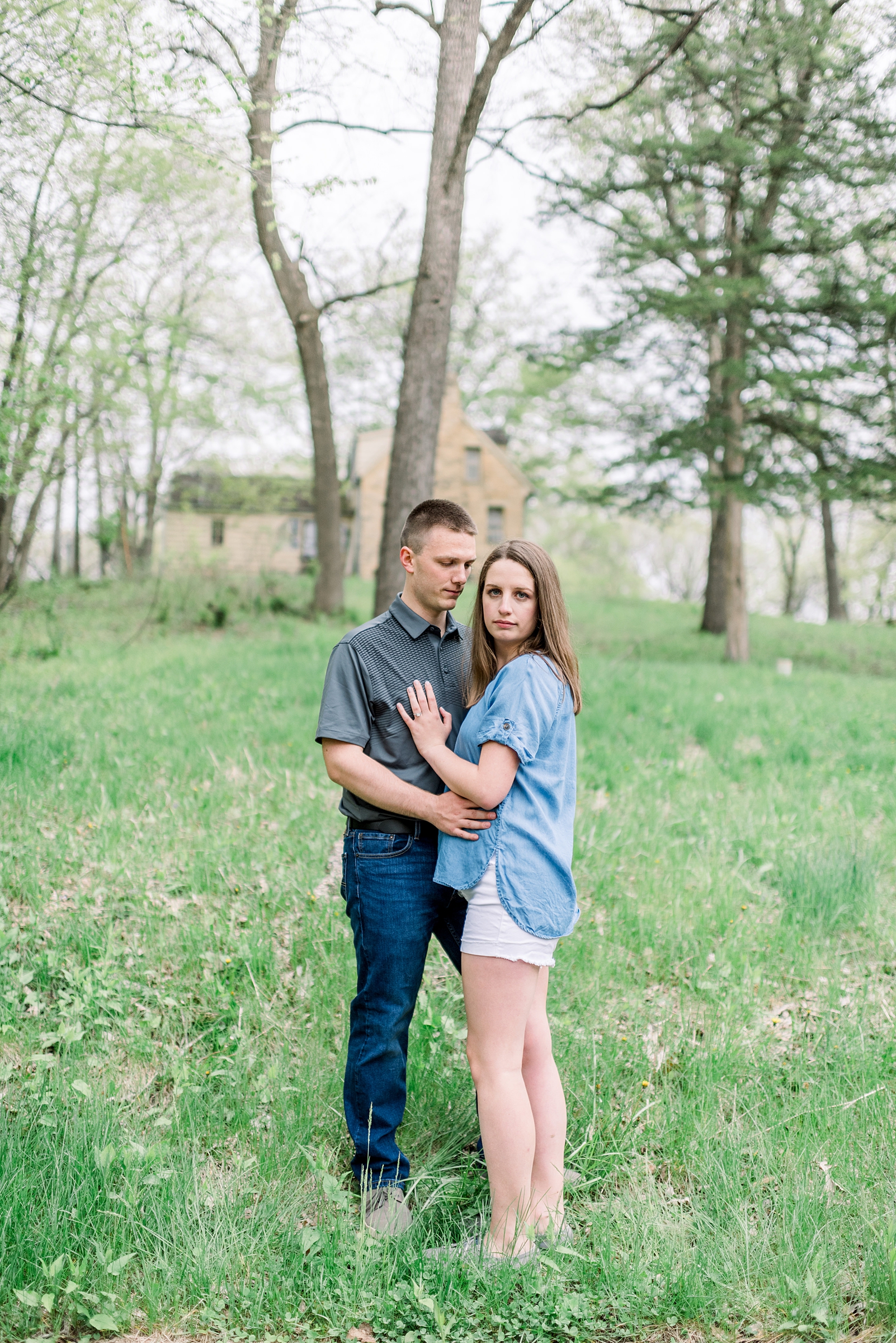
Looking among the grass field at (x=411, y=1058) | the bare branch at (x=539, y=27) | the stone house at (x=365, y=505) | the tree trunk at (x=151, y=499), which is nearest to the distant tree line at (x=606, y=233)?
the bare branch at (x=539, y=27)

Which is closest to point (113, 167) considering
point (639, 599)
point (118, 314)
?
point (118, 314)

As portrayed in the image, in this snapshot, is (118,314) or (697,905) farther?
(118,314)

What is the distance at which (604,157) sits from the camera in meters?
14.2

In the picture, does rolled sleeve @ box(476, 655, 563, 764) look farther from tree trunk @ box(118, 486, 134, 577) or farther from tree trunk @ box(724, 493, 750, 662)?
tree trunk @ box(724, 493, 750, 662)

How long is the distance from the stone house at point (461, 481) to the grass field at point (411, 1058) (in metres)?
29.3

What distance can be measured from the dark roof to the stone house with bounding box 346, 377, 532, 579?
295 centimetres

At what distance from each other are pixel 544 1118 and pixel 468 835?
932 mm

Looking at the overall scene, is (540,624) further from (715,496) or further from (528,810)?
(715,496)

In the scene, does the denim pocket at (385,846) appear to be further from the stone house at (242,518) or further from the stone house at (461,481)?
the stone house at (461,481)

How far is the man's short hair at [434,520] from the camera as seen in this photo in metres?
2.95

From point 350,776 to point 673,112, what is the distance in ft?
48.8

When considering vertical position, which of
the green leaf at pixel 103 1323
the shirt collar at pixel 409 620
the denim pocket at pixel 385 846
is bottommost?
the green leaf at pixel 103 1323

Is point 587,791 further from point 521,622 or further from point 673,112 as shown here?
point 673,112

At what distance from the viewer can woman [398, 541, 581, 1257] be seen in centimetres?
272
